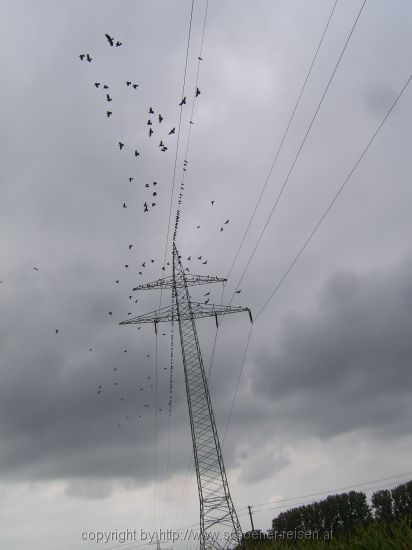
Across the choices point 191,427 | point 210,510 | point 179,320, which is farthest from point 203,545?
point 179,320

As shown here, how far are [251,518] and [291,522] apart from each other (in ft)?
42.0

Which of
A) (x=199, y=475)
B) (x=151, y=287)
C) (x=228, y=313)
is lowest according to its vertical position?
(x=199, y=475)

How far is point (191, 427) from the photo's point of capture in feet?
142

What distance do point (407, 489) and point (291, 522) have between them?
24309mm

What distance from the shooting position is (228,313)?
1731 inches

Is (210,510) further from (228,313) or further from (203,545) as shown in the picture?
(228,313)

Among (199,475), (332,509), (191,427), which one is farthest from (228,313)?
(332,509)

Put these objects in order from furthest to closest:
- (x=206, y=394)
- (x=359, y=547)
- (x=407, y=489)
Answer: (x=407, y=489), (x=206, y=394), (x=359, y=547)

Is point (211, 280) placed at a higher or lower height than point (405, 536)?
higher

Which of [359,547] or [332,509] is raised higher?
[332,509]

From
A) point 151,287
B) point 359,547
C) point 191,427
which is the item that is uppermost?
point 151,287

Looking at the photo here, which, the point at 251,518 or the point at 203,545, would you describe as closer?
the point at 203,545

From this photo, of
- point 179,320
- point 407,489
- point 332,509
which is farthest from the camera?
point 332,509

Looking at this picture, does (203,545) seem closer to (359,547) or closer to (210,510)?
(210,510)
